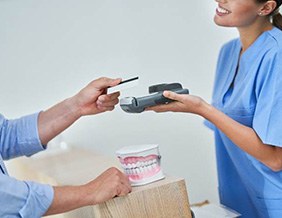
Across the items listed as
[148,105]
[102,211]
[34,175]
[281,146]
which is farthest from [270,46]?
[34,175]

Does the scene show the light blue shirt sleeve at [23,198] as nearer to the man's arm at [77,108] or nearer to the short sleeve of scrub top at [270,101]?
the man's arm at [77,108]

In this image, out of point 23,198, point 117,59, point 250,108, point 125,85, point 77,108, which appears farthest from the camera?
point 117,59

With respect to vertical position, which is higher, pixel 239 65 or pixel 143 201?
pixel 239 65

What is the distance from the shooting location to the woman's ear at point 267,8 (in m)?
1.11

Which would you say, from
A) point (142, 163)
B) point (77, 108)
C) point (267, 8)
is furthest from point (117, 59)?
point (142, 163)

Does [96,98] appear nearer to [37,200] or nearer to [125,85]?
[125,85]

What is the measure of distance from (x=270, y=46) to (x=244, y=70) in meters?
0.12

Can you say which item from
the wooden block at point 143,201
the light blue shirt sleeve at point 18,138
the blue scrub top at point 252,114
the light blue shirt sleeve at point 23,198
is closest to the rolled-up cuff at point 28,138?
the light blue shirt sleeve at point 18,138

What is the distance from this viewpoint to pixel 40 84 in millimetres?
1626

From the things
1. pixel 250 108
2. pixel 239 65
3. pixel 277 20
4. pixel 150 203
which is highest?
pixel 277 20

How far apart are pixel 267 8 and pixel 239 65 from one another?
0.19 meters

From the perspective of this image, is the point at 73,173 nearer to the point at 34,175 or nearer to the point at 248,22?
the point at 34,175

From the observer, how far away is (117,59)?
166 cm

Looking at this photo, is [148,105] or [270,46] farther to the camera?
[270,46]
